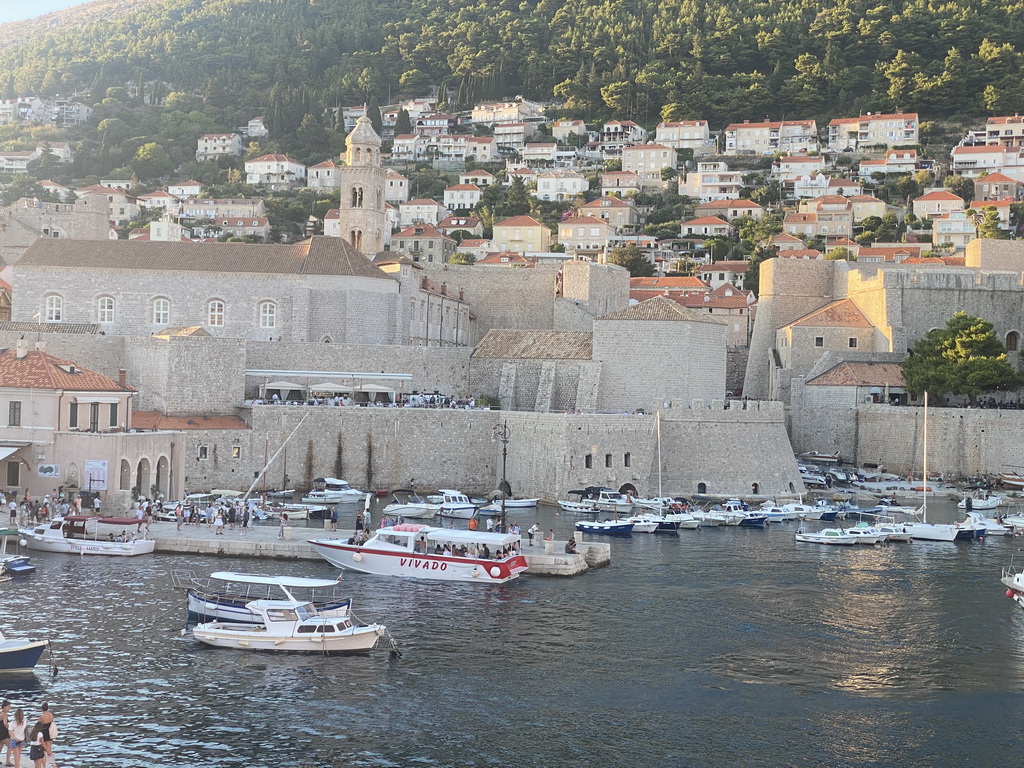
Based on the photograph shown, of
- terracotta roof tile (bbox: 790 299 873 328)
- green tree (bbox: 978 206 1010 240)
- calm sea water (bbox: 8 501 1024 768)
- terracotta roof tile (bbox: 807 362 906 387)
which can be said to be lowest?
calm sea water (bbox: 8 501 1024 768)

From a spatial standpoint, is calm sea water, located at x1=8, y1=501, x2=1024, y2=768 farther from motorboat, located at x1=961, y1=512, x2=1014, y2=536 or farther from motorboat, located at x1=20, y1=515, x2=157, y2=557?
motorboat, located at x1=961, y1=512, x2=1014, y2=536

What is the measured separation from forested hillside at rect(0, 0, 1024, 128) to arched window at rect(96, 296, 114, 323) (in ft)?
247

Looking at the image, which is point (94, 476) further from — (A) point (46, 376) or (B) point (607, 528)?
(B) point (607, 528)

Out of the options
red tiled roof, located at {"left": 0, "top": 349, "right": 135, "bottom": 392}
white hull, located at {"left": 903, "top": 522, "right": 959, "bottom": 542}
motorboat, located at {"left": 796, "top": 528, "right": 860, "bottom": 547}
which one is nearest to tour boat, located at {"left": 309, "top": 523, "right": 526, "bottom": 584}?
red tiled roof, located at {"left": 0, "top": 349, "right": 135, "bottom": 392}

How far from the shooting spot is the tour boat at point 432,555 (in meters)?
25.8

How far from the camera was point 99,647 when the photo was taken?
1981 cm

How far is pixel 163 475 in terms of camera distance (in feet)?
109

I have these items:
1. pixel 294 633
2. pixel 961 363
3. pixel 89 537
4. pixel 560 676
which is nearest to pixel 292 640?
pixel 294 633

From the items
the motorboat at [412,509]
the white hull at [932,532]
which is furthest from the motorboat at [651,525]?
the white hull at [932,532]

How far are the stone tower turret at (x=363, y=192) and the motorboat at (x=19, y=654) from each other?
117 ft

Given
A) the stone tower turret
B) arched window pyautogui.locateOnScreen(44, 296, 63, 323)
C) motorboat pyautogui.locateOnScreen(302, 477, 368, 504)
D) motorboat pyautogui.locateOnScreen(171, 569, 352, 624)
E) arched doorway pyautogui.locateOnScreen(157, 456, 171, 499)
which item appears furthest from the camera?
the stone tower turret

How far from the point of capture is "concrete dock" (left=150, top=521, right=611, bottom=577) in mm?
26781

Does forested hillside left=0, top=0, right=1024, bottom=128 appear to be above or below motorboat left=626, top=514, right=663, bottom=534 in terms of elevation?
above

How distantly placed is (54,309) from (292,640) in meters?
28.8
